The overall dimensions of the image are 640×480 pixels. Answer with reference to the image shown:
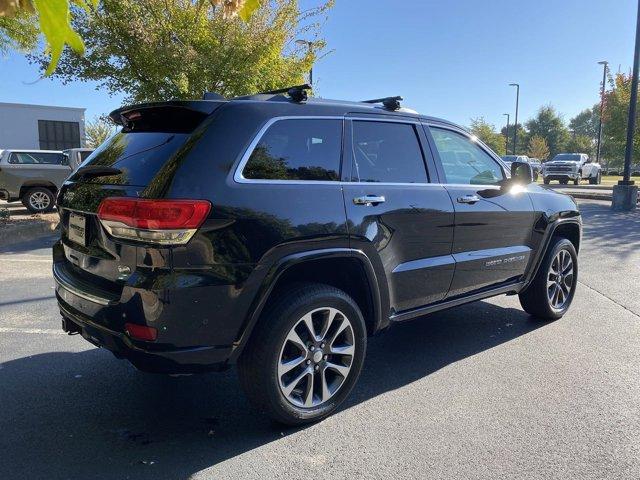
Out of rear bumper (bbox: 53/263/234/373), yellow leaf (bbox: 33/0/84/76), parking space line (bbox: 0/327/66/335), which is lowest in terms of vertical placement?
parking space line (bbox: 0/327/66/335)

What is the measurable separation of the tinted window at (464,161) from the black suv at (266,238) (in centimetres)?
4

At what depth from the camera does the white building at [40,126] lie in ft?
124

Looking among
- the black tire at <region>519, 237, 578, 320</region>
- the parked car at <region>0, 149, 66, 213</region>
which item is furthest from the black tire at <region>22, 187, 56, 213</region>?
the black tire at <region>519, 237, 578, 320</region>

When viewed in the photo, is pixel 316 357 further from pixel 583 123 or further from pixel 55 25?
pixel 583 123

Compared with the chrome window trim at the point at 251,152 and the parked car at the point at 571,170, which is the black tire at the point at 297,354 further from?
the parked car at the point at 571,170

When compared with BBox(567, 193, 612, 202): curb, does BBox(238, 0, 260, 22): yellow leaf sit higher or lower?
higher

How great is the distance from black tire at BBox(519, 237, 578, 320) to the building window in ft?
134

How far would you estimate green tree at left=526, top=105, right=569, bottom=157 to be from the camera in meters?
69.1

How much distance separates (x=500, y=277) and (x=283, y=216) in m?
2.38

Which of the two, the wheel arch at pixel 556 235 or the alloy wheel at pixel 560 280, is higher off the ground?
the wheel arch at pixel 556 235

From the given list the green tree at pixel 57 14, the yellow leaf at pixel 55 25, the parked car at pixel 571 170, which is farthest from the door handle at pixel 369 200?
the parked car at pixel 571 170

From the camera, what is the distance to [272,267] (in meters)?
2.78

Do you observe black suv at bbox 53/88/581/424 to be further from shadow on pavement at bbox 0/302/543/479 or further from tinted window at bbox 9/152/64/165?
tinted window at bbox 9/152/64/165

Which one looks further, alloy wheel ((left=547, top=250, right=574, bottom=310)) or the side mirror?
alloy wheel ((left=547, top=250, right=574, bottom=310))
